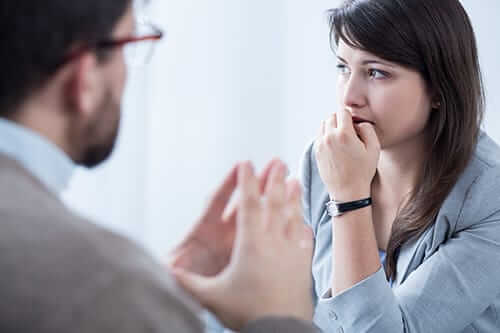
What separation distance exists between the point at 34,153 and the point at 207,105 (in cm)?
205

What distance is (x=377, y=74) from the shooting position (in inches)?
52.4

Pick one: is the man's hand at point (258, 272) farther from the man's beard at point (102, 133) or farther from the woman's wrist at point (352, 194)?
the woman's wrist at point (352, 194)

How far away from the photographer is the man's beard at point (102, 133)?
27.8 inches

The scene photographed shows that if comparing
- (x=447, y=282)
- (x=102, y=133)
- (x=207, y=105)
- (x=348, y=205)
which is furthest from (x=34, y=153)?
(x=207, y=105)

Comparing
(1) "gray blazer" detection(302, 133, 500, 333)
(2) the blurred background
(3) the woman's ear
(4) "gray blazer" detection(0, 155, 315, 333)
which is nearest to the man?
(4) "gray blazer" detection(0, 155, 315, 333)

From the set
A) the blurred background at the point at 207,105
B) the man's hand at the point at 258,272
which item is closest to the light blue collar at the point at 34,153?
the man's hand at the point at 258,272

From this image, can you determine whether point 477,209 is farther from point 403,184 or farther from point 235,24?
point 235,24

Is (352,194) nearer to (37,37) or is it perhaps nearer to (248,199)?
(248,199)

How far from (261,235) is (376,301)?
0.59 m

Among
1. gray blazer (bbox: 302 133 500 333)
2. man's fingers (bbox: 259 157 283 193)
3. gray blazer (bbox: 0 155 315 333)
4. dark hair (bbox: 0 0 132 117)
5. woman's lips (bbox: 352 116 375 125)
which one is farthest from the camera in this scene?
woman's lips (bbox: 352 116 375 125)

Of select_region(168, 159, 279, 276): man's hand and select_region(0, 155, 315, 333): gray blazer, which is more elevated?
select_region(0, 155, 315, 333): gray blazer

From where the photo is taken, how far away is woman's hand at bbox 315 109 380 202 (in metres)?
1.32

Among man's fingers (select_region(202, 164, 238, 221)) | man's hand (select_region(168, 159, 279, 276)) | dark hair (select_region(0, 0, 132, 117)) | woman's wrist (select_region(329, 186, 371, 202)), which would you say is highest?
dark hair (select_region(0, 0, 132, 117))

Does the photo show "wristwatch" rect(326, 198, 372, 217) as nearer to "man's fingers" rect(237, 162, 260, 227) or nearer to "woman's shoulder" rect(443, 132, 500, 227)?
"woman's shoulder" rect(443, 132, 500, 227)
